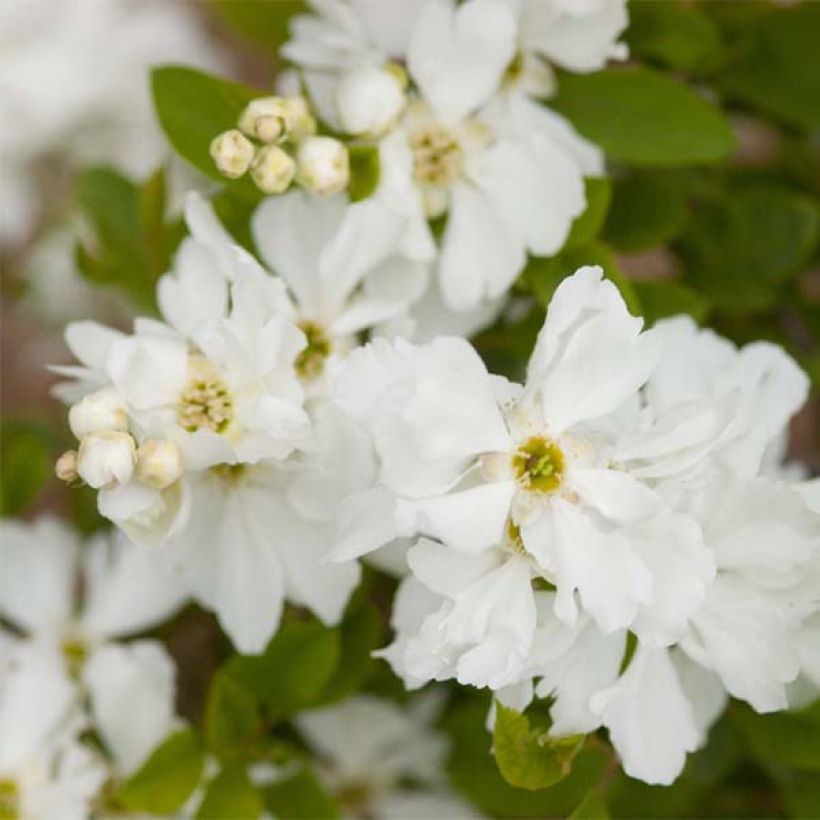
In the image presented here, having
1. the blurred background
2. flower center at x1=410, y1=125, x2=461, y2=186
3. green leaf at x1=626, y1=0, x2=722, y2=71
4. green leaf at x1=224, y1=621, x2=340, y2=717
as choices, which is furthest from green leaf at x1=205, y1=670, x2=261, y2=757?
green leaf at x1=626, y1=0, x2=722, y2=71

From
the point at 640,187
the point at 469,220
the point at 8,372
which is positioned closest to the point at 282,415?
the point at 469,220

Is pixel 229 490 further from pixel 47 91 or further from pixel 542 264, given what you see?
pixel 47 91

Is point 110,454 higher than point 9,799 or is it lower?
higher

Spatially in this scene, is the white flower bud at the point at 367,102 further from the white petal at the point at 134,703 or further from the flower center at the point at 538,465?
the white petal at the point at 134,703

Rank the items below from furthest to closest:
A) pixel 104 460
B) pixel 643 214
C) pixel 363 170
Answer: pixel 643 214, pixel 363 170, pixel 104 460

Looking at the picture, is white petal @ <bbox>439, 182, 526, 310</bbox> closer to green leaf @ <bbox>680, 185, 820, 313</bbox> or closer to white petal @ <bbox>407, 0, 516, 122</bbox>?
white petal @ <bbox>407, 0, 516, 122</bbox>

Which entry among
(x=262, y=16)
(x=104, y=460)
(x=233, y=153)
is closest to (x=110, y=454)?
(x=104, y=460)

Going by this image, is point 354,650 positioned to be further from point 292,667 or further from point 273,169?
point 273,169
